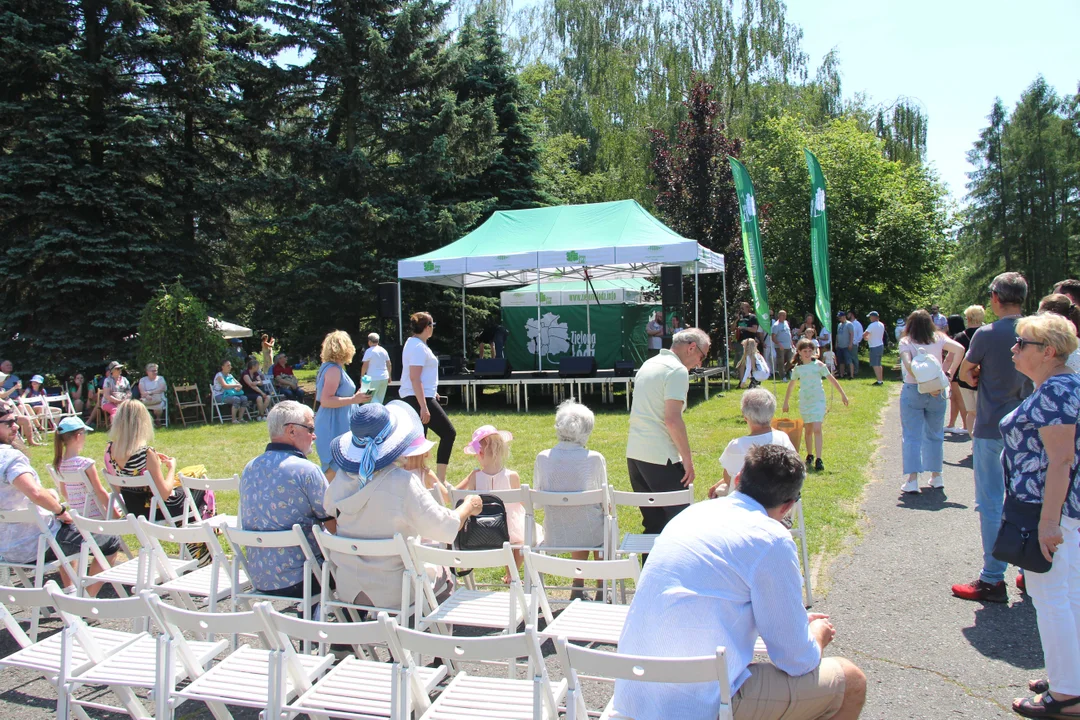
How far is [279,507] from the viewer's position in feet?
12.0

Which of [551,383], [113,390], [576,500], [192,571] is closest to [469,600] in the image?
[576,500]

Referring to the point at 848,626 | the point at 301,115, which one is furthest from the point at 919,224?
the point at 848,626

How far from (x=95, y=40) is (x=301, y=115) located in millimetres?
Answer: 4738

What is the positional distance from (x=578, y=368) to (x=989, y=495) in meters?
9.54

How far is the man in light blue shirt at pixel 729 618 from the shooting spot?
2102 mm

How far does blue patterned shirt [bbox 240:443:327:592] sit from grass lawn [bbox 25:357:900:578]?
2629 millimetres

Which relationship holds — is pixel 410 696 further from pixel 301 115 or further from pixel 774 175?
pixel 774 175

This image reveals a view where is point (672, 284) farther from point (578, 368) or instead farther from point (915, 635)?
point (915, 635)

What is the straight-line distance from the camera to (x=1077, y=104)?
32.8 m

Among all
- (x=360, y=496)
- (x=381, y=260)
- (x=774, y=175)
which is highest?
(x=774, y=175)

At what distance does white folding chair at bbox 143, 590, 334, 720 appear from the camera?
2.53m

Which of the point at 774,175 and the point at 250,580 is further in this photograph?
the point at 774,175

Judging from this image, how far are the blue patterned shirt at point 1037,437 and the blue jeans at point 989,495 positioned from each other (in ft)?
3.85

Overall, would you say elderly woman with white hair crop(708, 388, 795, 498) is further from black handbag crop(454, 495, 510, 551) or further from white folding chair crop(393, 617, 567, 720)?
white folding chair crop(393, 617, 567, 720)
